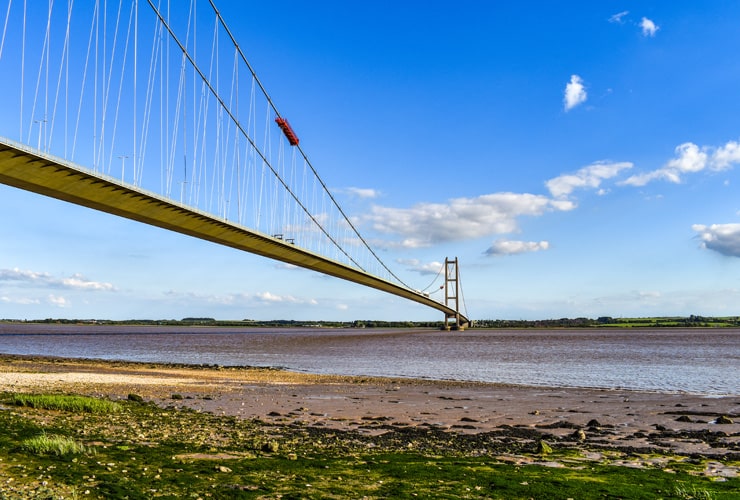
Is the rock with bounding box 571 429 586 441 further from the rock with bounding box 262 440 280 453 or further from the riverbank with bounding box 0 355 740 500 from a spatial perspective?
the rock with bounding box 262 440 280 453

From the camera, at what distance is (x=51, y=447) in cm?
827

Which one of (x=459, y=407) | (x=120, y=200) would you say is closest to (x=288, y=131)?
(x=120, y=200)

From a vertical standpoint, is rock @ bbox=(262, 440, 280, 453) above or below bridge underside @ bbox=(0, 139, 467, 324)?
below

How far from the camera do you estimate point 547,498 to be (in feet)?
23.8

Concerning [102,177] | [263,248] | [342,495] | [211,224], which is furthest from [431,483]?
[263,248]

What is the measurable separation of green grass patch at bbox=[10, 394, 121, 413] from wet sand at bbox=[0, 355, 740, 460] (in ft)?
9.65

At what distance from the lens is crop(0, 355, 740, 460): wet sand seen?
1385 cm

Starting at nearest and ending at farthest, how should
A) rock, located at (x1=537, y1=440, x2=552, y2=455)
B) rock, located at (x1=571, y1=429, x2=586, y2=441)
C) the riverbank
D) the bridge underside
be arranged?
1. the riverbank
2. rock, located at (x1=537, y1=440, x2=552, y2=455)
3. rock, located at (x1=571, y1=429, x2=586, y2=441)
4. the bridge underside

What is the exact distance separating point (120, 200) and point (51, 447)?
103ft

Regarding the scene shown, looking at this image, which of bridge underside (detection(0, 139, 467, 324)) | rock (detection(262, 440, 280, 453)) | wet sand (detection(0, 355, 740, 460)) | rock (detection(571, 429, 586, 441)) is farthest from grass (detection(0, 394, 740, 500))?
bridge underside (detection(0, 139, 467, 324))

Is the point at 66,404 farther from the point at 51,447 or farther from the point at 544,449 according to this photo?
the point at 544,449

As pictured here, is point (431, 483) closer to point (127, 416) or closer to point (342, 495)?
point (342, 495)

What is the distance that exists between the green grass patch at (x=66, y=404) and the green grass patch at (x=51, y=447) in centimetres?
504

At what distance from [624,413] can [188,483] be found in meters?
15.0
